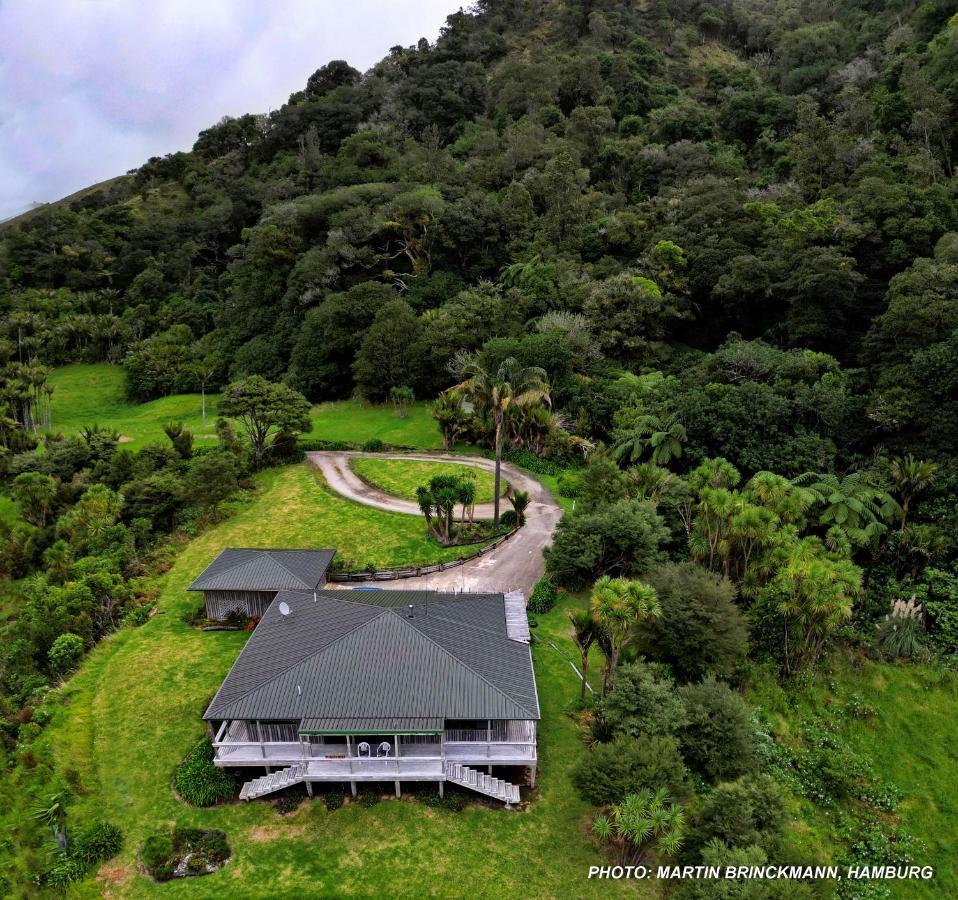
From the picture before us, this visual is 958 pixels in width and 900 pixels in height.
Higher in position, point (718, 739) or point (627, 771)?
point (627, 771)

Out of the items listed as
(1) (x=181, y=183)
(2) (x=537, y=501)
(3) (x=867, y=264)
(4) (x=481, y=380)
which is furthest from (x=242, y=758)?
(1) (x=181, y=183)

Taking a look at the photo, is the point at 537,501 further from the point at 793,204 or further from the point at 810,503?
the point at 793,204

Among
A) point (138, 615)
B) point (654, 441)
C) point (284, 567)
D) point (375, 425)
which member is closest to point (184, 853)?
point (284, 567)

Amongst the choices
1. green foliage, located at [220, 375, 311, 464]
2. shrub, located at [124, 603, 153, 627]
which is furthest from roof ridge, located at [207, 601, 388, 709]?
green foliage, located at [220, 375, 311, 464]

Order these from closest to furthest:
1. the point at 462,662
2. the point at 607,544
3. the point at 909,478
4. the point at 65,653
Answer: the point at 462,662 < the point at 65,653 < the point at 607,544 < the point at 909,478

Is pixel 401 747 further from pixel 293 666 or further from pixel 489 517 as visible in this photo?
pixel 489 517
